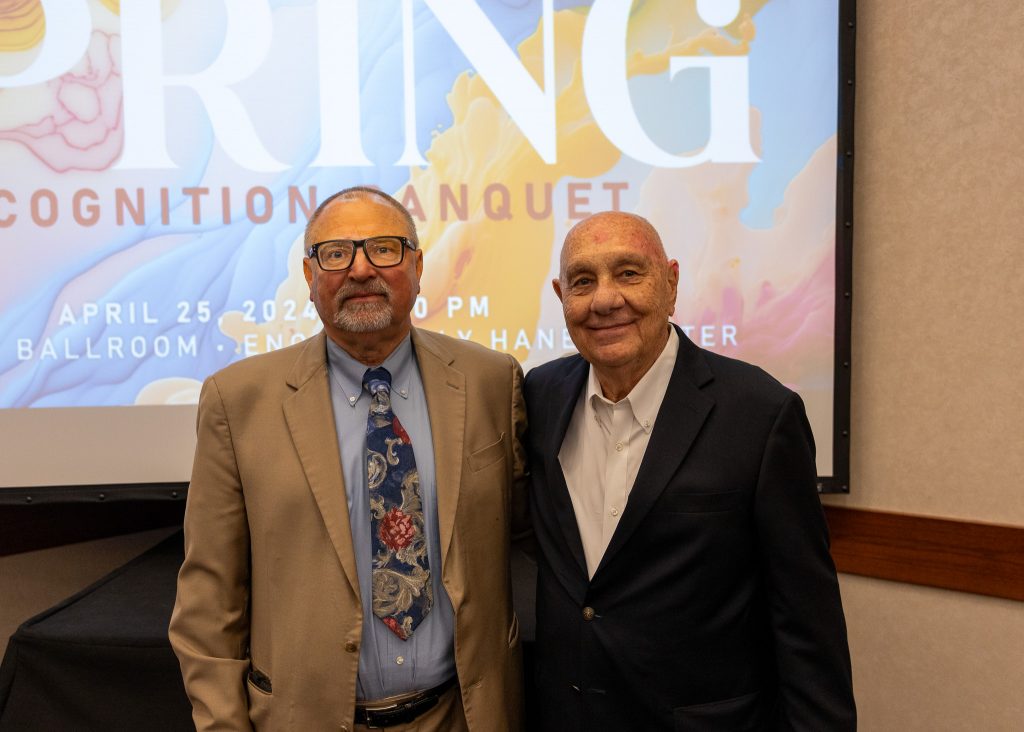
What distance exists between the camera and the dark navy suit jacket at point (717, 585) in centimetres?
130

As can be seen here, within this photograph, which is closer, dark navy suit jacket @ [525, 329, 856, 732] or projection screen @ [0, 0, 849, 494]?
dark navy suit jacket @ [525, 329, 856, 732]

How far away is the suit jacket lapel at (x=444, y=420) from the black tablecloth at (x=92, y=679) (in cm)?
102

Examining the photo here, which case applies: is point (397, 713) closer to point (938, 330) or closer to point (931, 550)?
point (931, 550)

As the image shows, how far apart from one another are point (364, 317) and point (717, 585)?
800 mm

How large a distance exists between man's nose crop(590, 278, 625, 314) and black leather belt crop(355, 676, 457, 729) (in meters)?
0.79

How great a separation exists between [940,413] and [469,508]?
1.58 meters

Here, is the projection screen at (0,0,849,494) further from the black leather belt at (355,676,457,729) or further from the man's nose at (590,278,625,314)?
the black leather belt at (355,676,457,729)

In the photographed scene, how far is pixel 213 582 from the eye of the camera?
1.43m

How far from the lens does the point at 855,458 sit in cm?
239

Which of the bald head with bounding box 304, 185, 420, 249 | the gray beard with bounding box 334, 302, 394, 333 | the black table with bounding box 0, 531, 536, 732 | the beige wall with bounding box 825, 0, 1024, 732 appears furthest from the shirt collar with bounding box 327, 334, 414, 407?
the beige wall with bounding box 825, 0, 1024, 732

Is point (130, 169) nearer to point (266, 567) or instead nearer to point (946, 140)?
point (266, 567)

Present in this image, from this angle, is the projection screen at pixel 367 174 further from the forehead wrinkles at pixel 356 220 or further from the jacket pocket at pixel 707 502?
the jacket pocket at pixel 707 502

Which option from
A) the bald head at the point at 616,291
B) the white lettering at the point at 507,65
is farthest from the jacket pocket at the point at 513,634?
the white lettering at the point at 507,65

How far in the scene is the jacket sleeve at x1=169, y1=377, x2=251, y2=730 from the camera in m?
1.41
